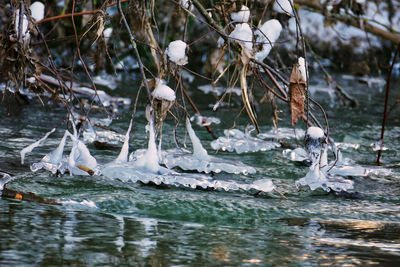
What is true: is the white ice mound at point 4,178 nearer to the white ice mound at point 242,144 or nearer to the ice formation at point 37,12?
the ice formation at point 37,12

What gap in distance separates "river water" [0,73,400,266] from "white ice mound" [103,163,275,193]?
0.11 feet

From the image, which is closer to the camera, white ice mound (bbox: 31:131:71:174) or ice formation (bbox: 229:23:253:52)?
ice formation (bbox: 229:23:253:52)

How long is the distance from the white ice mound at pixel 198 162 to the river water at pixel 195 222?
10cm

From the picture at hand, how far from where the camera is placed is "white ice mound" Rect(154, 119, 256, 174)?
8.75 feet

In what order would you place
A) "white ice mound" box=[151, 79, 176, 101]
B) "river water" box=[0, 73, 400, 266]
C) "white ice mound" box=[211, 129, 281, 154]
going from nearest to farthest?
"river water" box=[0, 73, 400, 266] < "white ice mound" box=[151, 79, 176, 101] < "white ice mound" box=[211, 129, 281, 154]

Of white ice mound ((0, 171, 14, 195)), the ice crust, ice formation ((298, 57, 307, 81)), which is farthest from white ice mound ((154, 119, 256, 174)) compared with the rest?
white ice mound ((0, 171, 14, 195))

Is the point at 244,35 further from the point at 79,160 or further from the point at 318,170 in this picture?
the point at 79,160

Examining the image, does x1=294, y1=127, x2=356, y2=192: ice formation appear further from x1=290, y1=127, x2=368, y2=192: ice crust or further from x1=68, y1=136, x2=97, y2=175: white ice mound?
x1=68, y1=136, x2=97, y2=175: white ice mound

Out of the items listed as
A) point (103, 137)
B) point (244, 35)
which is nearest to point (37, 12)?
point (103, 137)

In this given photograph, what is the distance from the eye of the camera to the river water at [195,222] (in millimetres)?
1704

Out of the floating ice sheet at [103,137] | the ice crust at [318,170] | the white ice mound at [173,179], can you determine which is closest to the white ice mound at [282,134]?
the floating ice sheet at [103,137]

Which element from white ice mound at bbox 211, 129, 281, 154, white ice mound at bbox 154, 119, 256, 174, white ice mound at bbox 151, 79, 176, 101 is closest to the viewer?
white ice mound at bbox 151, 79, 176, 101

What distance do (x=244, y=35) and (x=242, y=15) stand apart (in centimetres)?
19

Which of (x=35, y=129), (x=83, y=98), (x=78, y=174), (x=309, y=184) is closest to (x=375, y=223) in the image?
(x=309, y=184)
